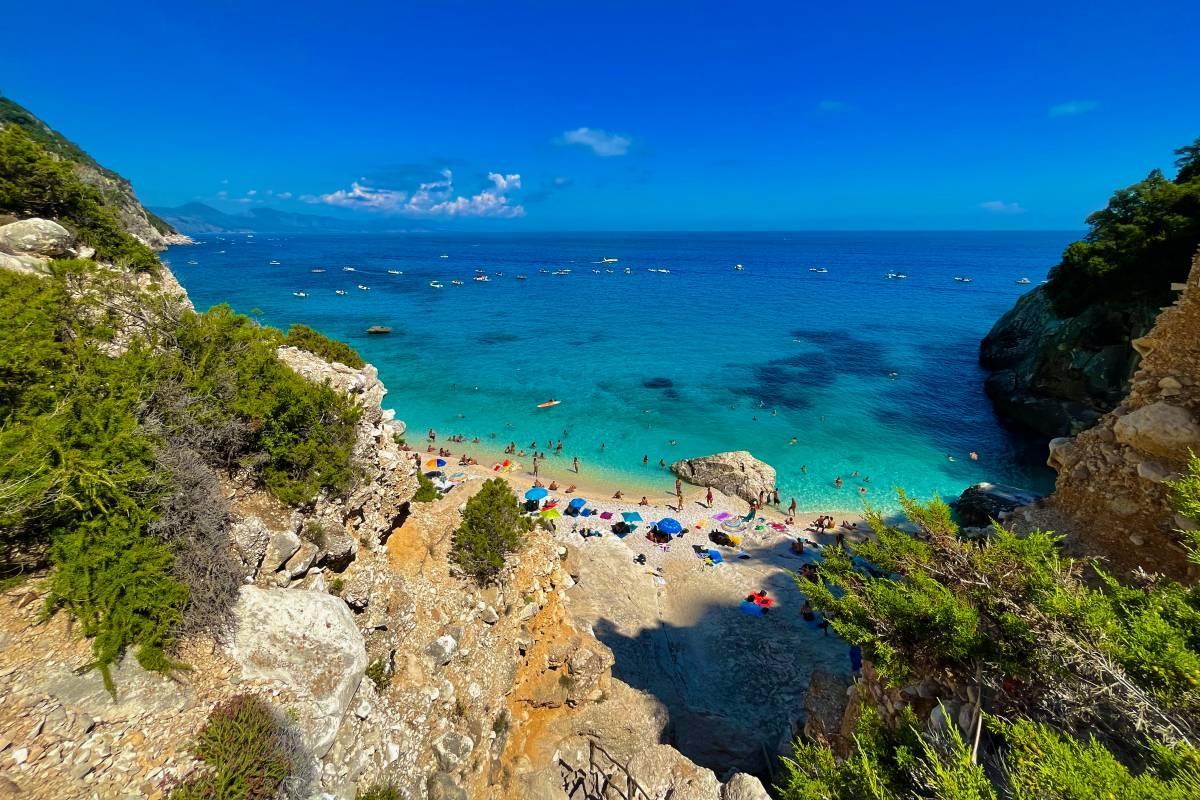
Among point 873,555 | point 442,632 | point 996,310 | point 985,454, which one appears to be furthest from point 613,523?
point 996,310

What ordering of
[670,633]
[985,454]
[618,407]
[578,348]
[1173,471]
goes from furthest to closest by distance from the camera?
[578,348], [618,407], [985,454], [670,633], [1173,471]

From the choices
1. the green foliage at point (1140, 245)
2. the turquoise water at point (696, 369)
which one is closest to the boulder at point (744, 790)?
the turquoise water at point (696, 369)

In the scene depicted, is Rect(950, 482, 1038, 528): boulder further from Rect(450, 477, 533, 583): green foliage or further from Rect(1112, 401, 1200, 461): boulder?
Rect(450, 477, 533, 583): green foliage

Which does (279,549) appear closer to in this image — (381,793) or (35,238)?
(381,793)

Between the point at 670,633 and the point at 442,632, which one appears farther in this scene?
the point at 670,633

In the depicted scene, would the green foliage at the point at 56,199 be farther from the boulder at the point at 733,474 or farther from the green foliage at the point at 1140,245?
the green foliage at the point at 1140,245

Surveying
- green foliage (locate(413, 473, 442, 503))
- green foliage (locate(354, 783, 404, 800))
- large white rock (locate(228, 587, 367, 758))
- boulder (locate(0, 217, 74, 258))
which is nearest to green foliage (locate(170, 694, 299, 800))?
large white rock (locate(228, 587, 367, 758))

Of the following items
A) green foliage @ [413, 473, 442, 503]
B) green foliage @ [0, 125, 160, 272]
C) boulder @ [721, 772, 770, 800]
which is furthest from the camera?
green foliage @ [0, 125, 160, 272]

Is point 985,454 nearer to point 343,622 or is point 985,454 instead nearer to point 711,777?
point 711,777
